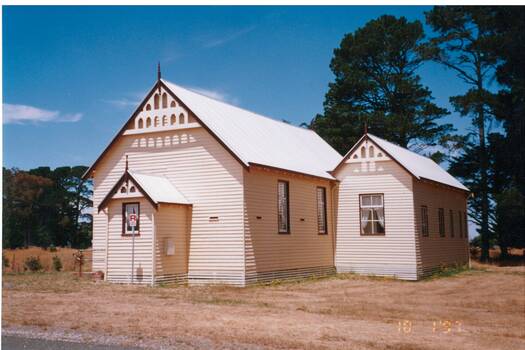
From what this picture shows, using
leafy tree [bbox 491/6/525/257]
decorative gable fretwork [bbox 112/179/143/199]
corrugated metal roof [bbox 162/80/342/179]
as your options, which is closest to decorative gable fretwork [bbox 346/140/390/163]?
corrugated metal roof [bbox 162/80/342/179]

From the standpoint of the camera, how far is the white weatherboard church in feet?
70.8

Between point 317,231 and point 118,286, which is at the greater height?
point 317,231

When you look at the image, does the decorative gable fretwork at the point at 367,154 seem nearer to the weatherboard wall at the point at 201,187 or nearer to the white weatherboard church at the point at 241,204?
the white weatherboard church at the point at 241,204

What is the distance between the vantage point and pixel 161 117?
23.7 metres

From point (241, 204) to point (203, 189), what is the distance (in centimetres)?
183

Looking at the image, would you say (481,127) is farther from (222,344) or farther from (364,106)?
(222,344)

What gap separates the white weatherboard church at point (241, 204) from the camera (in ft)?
70.8

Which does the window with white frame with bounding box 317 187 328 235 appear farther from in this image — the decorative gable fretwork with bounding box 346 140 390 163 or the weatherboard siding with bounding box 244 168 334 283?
the decorative gable fretwork with bounding box 346 140 390 163

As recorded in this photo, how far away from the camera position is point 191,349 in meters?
9.73

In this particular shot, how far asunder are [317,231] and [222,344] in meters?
16.5

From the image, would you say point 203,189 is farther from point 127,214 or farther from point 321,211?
point 321,211

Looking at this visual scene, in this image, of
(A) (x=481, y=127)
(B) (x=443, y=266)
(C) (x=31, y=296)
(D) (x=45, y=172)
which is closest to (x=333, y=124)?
(A) (x=481, y=127)

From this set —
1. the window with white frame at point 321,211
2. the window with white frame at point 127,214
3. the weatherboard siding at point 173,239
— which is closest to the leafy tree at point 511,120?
the window with white frame at point 321,211

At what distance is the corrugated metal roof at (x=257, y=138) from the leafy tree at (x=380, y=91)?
1718 centimetres
